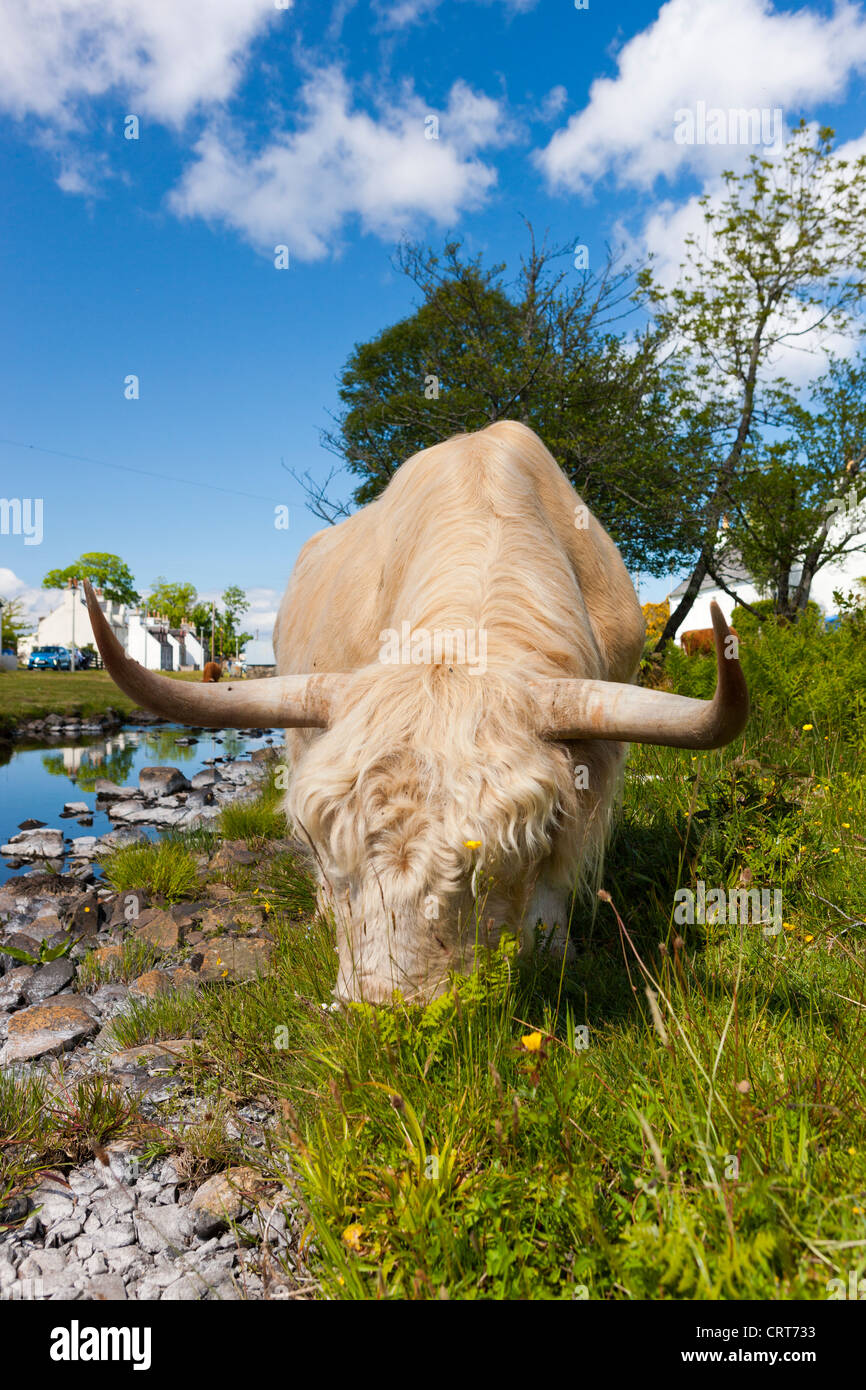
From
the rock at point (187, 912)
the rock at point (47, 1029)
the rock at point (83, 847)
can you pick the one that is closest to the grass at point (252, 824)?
the rock at point (83, 847)

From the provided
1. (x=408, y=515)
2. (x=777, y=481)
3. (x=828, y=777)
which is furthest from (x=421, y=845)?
(x=777, y=481)

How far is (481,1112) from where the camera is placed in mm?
2164

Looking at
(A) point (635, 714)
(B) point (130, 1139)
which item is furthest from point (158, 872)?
(A) point (635, 714)

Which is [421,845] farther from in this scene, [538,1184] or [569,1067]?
[538,1184]

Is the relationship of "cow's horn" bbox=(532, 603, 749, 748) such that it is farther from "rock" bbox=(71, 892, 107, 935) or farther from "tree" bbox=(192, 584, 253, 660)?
"tree" bbox=(192, 584, 253, 660)

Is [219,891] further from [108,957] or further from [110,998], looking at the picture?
[110,998]

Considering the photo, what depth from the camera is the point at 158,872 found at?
6848mm

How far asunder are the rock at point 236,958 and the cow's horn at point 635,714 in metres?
2.31

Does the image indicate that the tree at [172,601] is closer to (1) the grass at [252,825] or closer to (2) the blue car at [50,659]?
(2) the blue car at [50,659]

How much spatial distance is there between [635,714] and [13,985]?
14.8ft

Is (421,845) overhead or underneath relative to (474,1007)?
overhead

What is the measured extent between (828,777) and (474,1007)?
425cm

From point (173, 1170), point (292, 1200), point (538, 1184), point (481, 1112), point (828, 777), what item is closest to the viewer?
point (538, 1184)
